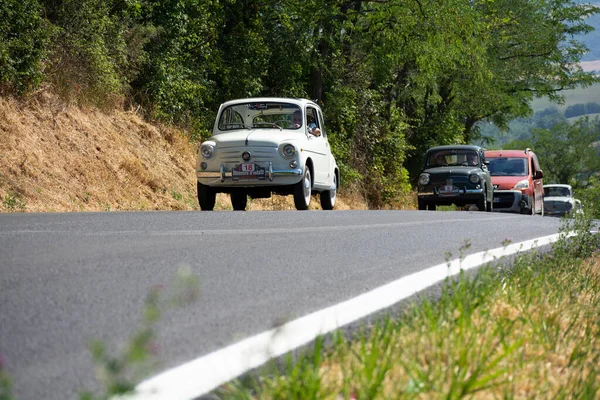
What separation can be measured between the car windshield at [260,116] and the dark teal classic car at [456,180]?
731 cm

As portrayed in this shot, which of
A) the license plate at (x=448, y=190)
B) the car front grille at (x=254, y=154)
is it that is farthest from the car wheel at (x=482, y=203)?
the car front grille at (x=254, y=154)

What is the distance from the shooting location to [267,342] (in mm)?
4391

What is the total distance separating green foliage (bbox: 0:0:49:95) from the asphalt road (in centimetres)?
645

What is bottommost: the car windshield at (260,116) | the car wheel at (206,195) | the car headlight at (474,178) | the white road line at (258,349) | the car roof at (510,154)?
the white road line at (258,349)

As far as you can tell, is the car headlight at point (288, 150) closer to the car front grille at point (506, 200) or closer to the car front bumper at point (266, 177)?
the car front bumper at point (266, 177)

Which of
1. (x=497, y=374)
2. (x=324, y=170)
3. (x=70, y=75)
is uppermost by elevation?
(x=70, y=75)

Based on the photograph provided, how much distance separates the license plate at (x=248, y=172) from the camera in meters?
15.8

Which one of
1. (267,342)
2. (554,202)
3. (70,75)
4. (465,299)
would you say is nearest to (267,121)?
(70,75)

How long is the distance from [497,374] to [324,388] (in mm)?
734

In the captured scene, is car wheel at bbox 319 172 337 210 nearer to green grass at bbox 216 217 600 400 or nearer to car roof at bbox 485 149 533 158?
car roof at bbox 485 149 533 158

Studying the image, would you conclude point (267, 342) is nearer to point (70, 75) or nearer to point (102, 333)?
point (102, 333)

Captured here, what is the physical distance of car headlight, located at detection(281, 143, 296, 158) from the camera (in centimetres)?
1584

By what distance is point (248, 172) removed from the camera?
52.0 ft

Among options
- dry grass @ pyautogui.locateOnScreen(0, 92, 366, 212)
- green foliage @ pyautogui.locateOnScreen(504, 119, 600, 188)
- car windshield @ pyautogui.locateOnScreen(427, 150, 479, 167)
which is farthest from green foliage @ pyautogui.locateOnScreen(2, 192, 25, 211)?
green foliage @ pyautogui.locateOnScreen(504, 119, 600, 188)
